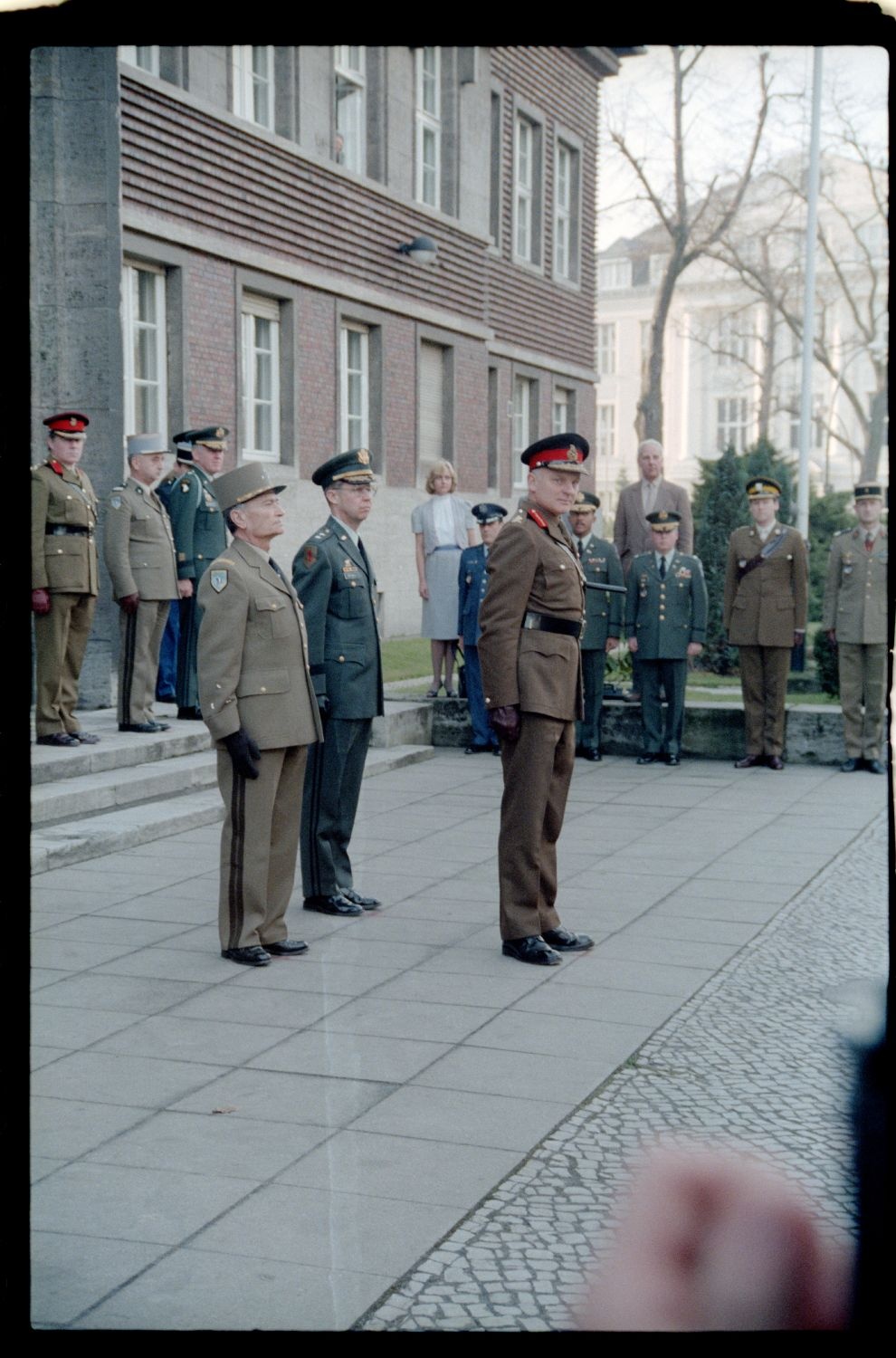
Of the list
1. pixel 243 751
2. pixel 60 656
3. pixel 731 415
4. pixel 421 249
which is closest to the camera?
pixel 243 751

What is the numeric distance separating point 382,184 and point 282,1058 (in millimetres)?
15308

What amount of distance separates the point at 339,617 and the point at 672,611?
5.24 metres

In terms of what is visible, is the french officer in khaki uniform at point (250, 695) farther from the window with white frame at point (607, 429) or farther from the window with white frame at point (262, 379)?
the window with white frame at point (607, 429)

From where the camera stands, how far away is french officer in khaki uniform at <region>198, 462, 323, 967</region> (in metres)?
6.28

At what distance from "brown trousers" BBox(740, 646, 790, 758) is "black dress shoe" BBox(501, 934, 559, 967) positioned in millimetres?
5669

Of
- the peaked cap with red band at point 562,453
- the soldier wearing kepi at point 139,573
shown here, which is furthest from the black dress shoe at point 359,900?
the soldier wearing kepi at point 139,573

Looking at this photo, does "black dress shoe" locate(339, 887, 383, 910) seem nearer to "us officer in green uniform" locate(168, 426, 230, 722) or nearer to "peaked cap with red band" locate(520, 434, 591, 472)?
"peaked cap with red band" locate(520, 434, 591, 472)

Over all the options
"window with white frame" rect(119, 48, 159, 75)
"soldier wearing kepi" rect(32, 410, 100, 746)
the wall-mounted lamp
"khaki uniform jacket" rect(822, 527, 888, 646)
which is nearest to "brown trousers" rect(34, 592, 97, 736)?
"soldier wearing kepi" rect(32, 410, 100, 746)

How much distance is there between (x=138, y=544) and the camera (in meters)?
10.4

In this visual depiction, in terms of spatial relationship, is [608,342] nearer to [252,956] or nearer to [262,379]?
[262,379]

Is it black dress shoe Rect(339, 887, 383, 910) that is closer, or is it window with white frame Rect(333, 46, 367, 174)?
black dress shoe Rect(339, 887, 383, 910)

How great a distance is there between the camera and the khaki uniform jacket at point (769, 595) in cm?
1166

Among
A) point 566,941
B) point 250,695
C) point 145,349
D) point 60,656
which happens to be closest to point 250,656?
point 250,695

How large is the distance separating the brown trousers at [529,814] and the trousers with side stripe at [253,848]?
0.84 meters
